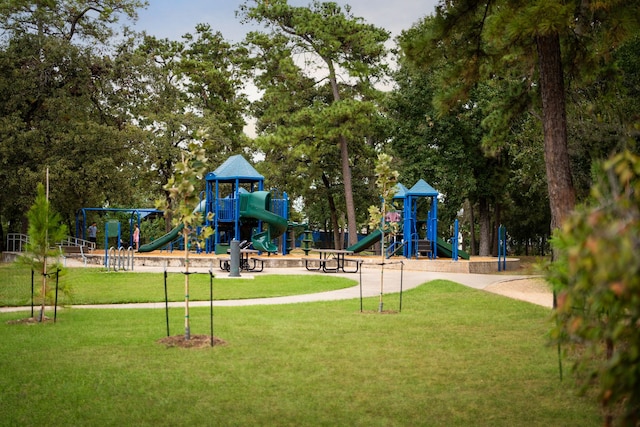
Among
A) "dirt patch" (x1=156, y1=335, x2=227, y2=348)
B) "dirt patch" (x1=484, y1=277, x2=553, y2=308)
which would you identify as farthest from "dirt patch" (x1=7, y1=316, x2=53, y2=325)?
"dirt patch" (x1=484, y1=277, x2=553, y2=308)

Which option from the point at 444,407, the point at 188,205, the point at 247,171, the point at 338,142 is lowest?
the point at 444,407

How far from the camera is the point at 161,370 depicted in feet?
24.8

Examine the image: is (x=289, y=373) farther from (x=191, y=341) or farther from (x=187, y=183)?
(x=187, y=183)

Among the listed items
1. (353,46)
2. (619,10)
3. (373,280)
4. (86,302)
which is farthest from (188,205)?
(353,46)

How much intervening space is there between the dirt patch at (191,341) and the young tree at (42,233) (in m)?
2.94

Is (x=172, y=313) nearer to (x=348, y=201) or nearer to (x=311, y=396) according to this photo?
(x=311, y=396)

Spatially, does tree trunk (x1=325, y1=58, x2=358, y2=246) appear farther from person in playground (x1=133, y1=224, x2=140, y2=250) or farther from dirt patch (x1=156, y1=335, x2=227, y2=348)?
dirt patch (x1=156, y1=335, x2=227, y2=348)

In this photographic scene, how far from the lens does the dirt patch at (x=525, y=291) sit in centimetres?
1496

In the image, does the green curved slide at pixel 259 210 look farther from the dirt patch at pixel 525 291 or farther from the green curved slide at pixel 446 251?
the dirt patch at pixel 525 291

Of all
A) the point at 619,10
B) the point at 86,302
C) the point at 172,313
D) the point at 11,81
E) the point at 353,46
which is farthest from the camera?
the point at 353,46

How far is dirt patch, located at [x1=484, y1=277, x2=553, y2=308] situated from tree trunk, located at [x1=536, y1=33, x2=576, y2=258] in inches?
89.5

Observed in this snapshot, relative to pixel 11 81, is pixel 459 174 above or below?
below

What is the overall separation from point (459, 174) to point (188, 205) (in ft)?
84.5

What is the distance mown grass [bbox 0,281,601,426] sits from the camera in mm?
5930
